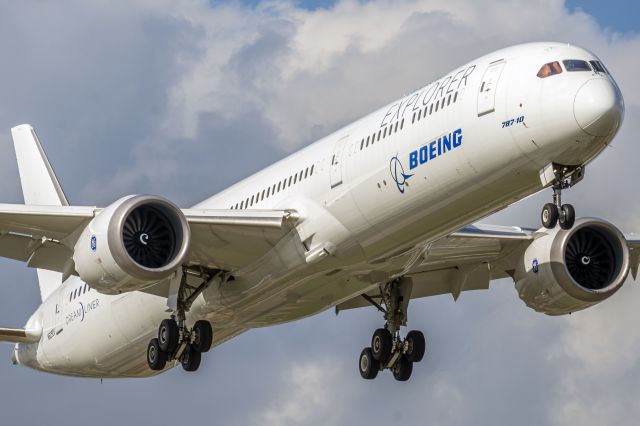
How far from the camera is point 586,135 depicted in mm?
33438

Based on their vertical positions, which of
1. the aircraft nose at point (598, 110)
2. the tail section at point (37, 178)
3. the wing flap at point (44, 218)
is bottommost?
the aircraft nose at point (598, 110)

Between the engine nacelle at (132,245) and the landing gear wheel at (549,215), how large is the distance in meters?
9.07

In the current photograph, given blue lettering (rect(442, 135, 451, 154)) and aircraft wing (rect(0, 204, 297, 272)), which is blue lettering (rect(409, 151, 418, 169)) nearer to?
blue lettering (rect(442, 135, 451, 154))

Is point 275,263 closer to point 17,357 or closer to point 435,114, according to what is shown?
point 435,114

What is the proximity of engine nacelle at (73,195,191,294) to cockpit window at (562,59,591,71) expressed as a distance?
10334mm

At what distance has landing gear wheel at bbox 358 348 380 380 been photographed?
147 feet

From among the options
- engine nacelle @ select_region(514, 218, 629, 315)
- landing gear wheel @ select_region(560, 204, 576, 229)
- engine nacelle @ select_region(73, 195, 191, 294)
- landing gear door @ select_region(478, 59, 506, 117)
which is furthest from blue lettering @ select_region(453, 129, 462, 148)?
engine nacelle @ select_region(514, 218, 629, 315)

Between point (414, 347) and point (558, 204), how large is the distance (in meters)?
11.3

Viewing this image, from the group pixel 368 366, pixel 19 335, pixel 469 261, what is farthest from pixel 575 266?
pixel 19 335

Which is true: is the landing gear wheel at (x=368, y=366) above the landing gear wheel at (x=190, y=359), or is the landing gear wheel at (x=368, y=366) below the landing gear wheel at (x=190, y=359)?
above

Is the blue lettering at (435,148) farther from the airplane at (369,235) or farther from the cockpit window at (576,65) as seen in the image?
the cockpit window at (576,65)

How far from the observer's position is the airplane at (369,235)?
34.5 metres

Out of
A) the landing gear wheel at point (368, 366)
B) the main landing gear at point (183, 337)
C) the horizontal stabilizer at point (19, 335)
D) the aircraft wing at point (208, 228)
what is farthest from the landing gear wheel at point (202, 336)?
the horizontal stabilizer at point (19, 335)

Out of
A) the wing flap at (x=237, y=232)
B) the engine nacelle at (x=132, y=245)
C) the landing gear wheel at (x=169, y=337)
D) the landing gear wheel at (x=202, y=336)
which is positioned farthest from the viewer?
the landing gear wheel at (x=202, y=336)
